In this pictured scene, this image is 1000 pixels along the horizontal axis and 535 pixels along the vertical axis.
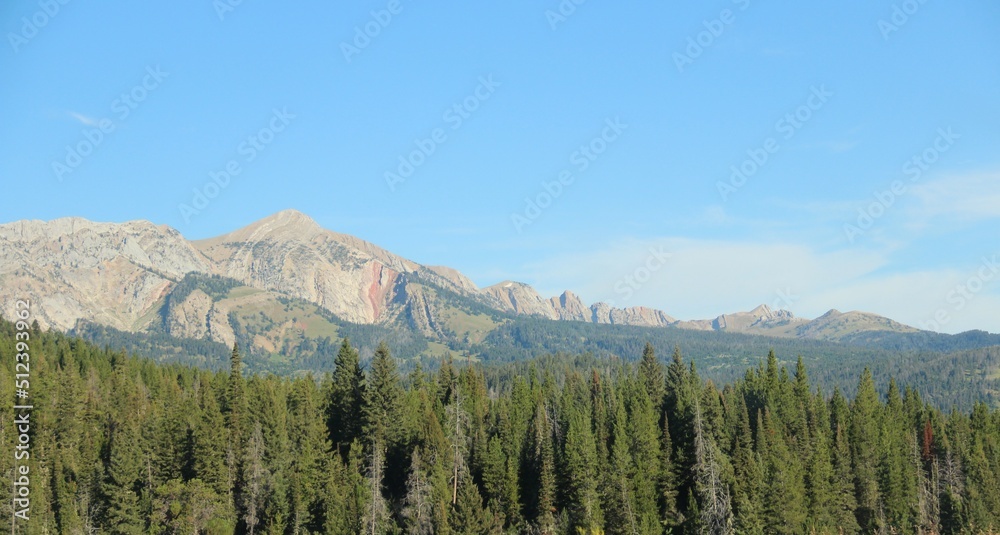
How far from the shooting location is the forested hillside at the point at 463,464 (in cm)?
8869

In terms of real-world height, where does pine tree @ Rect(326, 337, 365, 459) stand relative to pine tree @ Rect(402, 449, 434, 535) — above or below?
above

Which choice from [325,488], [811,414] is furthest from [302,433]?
[811,414]

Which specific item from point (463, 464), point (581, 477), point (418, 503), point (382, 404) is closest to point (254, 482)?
point (382, 404)

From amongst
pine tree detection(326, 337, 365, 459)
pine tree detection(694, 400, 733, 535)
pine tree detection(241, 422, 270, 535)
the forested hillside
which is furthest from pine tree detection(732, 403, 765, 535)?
pine tree detection(241, 422, 270, 535)

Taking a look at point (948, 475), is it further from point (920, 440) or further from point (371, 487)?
point (371, 487)

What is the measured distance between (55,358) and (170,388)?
3366 centimetres

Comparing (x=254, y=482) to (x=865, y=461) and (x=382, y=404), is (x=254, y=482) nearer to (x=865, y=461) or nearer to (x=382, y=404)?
(x=382, y=404)

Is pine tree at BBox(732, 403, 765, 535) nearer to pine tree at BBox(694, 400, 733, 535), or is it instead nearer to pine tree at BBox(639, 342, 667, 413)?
pine tree at BBox(694, 400, 733, 535)

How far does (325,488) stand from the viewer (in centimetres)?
9362

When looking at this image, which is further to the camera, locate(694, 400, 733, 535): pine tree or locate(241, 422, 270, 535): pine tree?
locate(241, 422, 270, 535): pine tree

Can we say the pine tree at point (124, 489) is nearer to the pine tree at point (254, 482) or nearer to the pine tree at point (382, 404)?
the pine tree at point (254, 482)

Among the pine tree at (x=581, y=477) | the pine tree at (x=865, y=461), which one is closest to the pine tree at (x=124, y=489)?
the pine tree at (x=581, y=477)

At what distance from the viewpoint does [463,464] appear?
95500 mm

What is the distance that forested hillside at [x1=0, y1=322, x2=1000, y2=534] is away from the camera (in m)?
88.7
